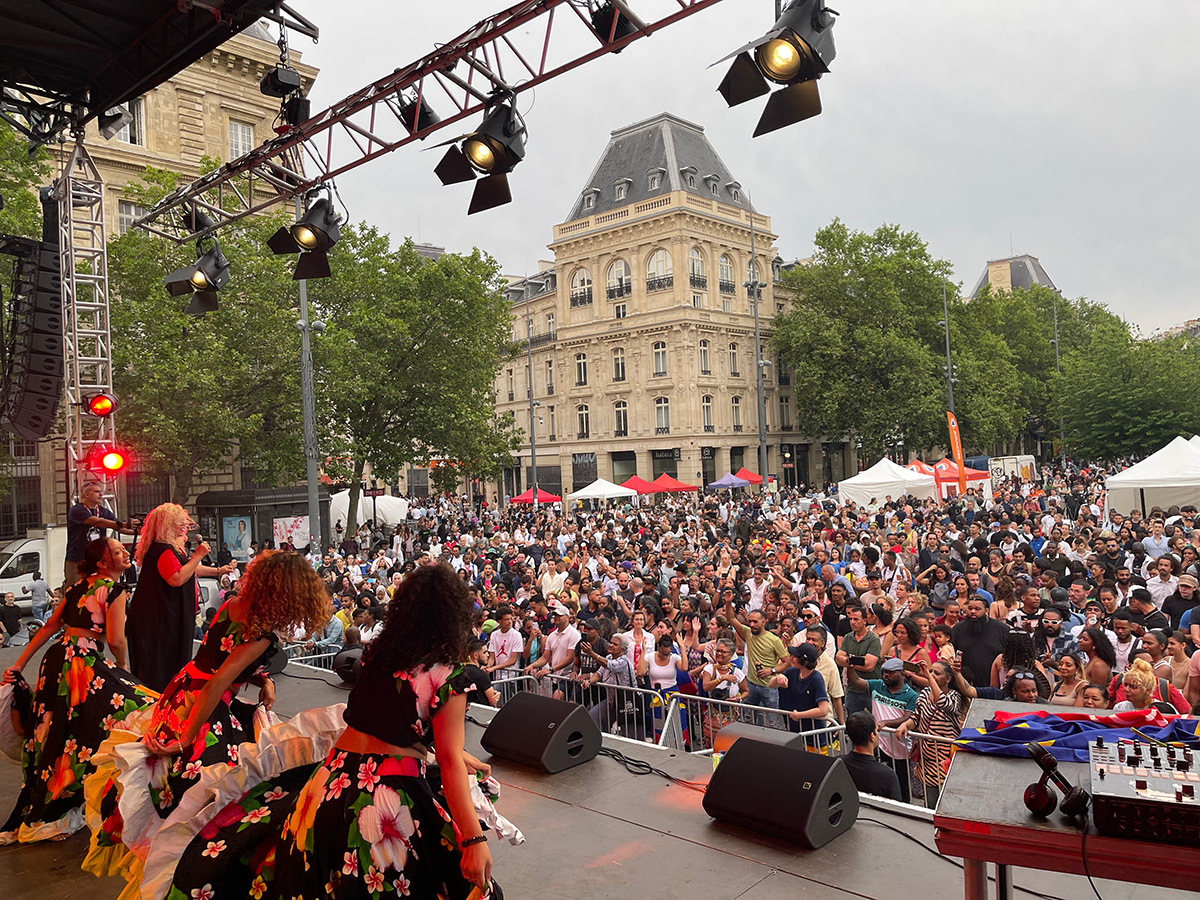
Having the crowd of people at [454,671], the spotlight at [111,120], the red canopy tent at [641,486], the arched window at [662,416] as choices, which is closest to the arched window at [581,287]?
the arched window at [662,416]

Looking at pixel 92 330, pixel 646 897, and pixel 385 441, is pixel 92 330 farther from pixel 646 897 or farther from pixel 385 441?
pixel 385 441

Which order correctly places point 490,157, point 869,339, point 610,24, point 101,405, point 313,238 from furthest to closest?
1. point 869,339
2. point 313,238
3. point 101,405
4. point 490,157
5. point 610,24

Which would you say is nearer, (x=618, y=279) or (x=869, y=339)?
(x=869, y=339)

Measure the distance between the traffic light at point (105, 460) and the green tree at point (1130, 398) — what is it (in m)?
39.0

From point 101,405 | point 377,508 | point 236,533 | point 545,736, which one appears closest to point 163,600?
point 545,736

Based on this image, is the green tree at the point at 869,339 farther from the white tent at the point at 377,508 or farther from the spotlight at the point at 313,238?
the spotlight at the point at 313,238

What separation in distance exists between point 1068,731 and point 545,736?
331 centimetres

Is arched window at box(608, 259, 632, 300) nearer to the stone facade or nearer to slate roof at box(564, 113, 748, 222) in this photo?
the stone facade

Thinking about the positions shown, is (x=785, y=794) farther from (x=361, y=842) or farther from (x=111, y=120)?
(x=111, y=120)

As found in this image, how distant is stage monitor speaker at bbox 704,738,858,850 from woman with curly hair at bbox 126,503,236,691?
3017mm

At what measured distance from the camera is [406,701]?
2.76 m

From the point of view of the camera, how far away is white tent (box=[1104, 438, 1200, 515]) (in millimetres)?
17828

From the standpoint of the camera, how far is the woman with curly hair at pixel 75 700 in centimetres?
424

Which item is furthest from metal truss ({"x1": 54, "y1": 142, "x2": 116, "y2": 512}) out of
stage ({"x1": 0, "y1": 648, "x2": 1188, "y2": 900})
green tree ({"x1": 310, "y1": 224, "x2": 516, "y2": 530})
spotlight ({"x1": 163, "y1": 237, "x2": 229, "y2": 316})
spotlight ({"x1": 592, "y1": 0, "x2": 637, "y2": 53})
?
green tree ({"x1": 310, "y1": 224, "x2": 516, "y2": 530})
